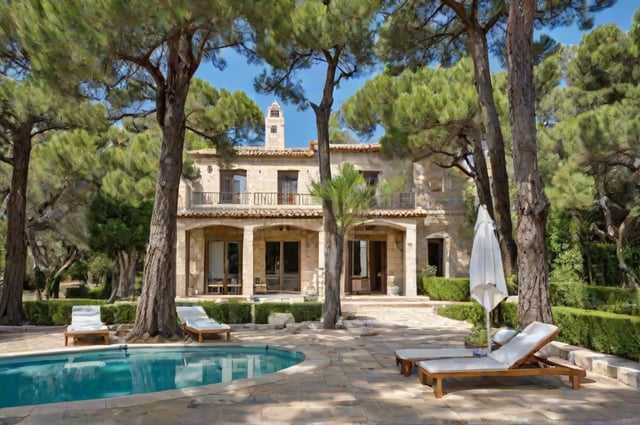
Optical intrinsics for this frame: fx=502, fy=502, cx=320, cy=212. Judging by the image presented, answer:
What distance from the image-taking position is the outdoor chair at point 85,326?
896 cm

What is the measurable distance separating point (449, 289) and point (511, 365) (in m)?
13.3

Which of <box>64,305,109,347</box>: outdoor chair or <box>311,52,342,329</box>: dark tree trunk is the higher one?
<box>311,52,342,329</box>: dark tree trunk

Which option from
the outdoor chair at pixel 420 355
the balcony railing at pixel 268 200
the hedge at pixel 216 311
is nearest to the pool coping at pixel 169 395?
the outdoor chair at pixel 420 355

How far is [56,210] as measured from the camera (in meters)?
18.6

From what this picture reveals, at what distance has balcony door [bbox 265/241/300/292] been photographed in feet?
70.9

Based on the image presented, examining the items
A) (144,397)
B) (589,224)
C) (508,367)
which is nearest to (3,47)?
(144,397)

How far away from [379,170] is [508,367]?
54.2ft

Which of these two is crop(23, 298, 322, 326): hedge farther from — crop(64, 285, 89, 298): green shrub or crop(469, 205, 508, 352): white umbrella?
crop(64, 285, 89, 298): green shrub

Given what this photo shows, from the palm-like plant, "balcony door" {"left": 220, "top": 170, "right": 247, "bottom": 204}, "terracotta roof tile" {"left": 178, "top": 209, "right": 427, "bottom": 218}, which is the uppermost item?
"balcony door" {"left": 220, "top": 170, "right": 247, "bottom": 204}

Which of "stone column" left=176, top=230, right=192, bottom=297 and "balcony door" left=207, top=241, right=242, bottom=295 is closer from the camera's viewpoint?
"stone column" left=176, top=230, right=192, bottom=297

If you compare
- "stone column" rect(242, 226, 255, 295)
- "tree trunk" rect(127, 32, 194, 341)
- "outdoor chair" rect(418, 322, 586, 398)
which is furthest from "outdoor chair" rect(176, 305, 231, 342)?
"stone column" rect(242, 226, 255, 295)

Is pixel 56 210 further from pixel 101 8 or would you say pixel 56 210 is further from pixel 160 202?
pixel 101 8

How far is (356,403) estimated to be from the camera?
499cm

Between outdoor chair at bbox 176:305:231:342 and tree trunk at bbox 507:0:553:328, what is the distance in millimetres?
5284
